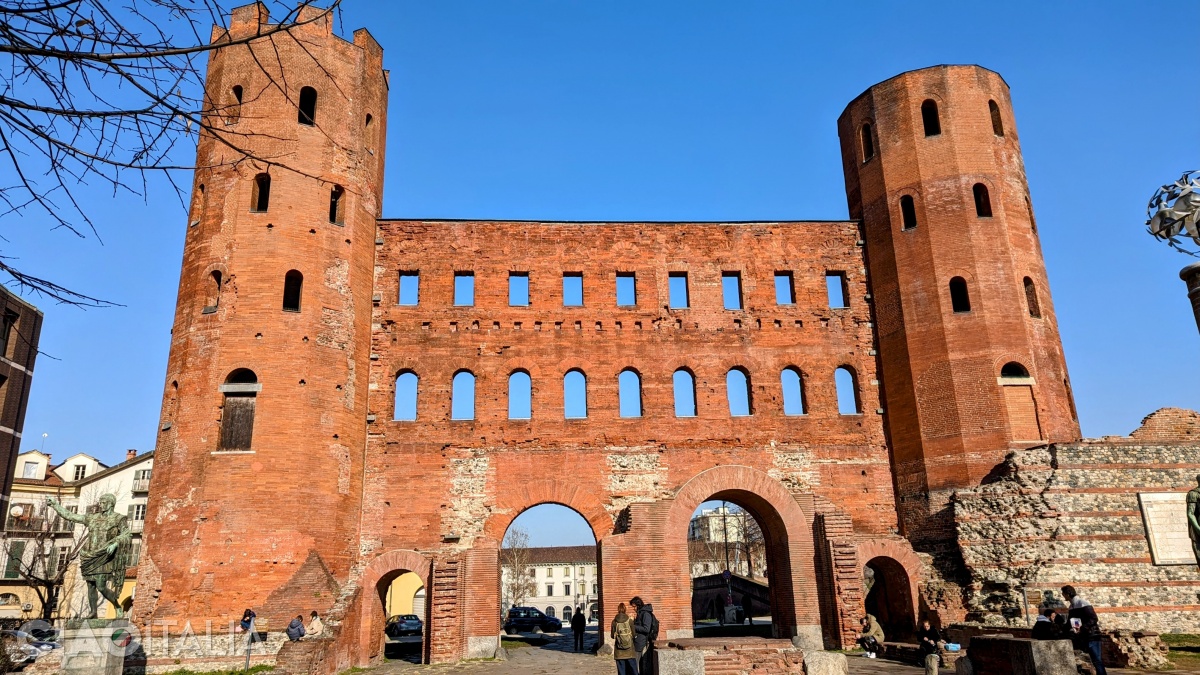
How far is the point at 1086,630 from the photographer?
1051cm

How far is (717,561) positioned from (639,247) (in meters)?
52.3

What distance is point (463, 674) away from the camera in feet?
51.6

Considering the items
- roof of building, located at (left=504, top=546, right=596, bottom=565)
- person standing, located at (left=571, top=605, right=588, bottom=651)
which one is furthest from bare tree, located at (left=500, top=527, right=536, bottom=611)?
person standing, located at (left=571, top=605, right=588, bottom=651)

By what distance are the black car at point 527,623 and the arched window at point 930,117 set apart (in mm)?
24479

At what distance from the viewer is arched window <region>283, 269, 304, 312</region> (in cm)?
2011

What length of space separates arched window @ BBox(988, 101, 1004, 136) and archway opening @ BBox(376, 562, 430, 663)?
19.5 m

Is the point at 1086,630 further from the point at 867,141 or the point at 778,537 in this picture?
the point at 867,141

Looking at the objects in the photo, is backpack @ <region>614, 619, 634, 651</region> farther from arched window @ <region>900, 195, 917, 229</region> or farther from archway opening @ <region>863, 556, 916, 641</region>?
arched window @ <region>900, 195, 917, 229</region>

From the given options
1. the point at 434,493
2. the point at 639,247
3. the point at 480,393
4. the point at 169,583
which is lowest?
the point at 169,583

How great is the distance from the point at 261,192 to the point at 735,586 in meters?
31.0

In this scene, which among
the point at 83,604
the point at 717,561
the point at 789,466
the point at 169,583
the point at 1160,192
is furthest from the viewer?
the point at 717,561

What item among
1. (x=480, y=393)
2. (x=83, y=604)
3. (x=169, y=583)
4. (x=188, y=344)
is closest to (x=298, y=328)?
(x=188, y=344)

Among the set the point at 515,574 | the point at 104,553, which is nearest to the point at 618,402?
the point at 104,553

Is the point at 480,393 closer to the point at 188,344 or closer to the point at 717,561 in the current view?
the point at 188,344
